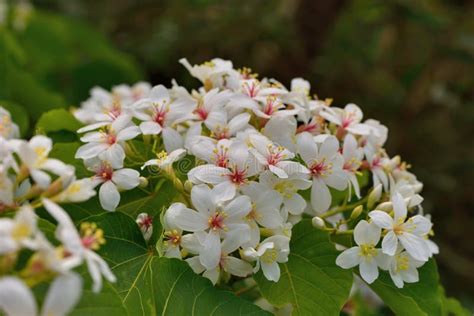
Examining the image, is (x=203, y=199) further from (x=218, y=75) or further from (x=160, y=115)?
(x=218, y=75)

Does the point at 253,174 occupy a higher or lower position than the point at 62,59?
higher

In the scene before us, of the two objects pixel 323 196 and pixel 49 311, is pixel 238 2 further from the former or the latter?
pixel 49 311

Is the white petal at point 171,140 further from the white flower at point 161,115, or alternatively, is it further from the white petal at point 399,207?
the white petal at point 399,207

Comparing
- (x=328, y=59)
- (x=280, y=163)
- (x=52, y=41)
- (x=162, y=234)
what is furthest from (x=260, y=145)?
(x=328, y=59)

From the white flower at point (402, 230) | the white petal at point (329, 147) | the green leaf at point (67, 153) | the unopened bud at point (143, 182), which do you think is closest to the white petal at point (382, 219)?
the white flower at point (402, 230)

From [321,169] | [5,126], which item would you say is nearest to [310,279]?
[321,169]

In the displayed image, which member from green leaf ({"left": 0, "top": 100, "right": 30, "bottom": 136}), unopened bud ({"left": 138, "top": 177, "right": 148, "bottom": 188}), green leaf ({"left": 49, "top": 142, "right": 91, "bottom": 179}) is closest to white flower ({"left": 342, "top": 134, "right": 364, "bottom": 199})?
unopened bud ({"left": 138, "top": 177, "right": 148, "bottom": 188})
